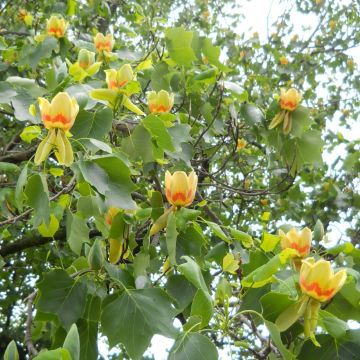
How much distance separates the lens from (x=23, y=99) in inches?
65.4

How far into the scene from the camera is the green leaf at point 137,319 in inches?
52.0

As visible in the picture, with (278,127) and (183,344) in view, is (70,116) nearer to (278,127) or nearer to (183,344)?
(183,344)

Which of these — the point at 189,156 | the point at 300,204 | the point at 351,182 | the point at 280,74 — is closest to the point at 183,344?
the point at 189,156

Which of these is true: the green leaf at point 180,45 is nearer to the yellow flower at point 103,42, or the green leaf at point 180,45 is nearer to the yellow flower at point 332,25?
the yellow flower at point 103,42

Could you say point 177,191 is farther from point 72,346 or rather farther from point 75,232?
point 72,346

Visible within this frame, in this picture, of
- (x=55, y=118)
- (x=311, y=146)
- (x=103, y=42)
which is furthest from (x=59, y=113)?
(x=311, y=146)

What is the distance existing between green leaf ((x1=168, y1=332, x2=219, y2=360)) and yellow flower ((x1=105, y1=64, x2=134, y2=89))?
2.52 ft

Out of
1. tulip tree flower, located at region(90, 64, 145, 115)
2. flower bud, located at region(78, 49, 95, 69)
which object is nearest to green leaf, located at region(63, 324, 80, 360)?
tulip tree flower, located at region(90, 64, 145, 115)

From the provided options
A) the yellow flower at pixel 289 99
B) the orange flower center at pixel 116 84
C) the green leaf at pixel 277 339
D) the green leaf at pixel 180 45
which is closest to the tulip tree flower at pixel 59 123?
the orange flower center at pixel 116 84

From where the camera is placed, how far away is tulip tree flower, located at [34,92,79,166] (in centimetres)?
136

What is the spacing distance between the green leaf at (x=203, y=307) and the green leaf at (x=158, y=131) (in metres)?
0.60

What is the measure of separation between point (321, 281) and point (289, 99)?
115cm

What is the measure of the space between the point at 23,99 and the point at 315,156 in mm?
1192

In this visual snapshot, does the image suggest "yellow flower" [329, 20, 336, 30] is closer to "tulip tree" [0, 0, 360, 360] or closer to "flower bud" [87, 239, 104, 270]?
"tulip tree" [0, 0, 360, 360]
